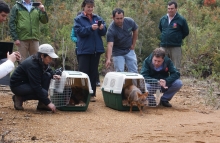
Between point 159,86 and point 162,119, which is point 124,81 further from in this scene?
point 162,119

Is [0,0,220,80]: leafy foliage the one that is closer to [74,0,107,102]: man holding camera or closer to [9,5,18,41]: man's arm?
[9,5,18,41]: man's arm

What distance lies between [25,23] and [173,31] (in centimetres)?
277

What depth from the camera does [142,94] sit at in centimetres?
579

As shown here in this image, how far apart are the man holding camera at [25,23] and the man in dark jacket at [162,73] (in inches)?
78.8

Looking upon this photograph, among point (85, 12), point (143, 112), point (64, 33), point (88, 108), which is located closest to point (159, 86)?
point (143, 112)

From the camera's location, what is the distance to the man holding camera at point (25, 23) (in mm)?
6751

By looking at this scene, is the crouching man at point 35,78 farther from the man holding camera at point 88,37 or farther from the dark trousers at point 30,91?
the man holding camera at point 88,37

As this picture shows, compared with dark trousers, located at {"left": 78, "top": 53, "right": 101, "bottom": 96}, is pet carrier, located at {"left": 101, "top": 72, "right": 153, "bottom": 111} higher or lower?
lower

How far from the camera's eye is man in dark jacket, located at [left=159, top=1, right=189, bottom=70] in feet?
25.0

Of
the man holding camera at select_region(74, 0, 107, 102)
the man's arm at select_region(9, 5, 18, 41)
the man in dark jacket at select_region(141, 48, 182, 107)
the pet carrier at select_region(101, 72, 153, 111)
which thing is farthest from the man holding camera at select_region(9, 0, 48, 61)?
the man in dark jacket at select_region(141, 48, 182, 107)

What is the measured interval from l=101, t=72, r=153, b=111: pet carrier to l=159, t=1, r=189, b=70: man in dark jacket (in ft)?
5.46

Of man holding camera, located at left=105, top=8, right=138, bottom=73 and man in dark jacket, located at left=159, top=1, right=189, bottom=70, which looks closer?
man holding camera, located at left=105, top=8, right=138, bottom=73

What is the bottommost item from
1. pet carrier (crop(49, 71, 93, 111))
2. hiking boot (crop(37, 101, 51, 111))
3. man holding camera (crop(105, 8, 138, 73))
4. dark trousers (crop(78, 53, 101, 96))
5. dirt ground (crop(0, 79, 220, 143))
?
dirt ground (crop(0, 79, 220, 143))

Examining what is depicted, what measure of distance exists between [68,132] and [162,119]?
1553 millimetres
